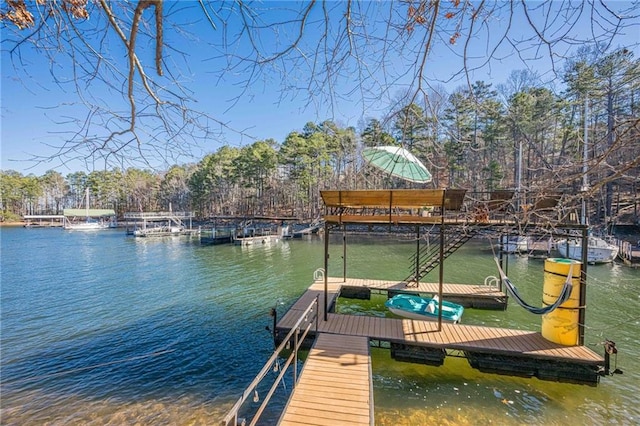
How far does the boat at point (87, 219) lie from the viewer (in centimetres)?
5214

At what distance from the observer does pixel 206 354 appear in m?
7.64

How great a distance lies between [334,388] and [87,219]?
68.0 metres

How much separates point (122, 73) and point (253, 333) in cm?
818

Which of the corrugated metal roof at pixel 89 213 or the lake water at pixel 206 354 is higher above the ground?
the corrugated metal roof at pixel 89 213

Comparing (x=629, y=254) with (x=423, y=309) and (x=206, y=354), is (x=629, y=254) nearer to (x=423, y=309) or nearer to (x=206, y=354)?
(x=423, y=309)

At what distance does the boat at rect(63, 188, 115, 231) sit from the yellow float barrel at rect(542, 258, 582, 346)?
60.7 meters

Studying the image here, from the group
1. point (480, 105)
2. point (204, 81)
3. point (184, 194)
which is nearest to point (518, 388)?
point (480, 105)

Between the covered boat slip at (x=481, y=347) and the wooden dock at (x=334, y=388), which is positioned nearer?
the wooden dock at (x=334, y=388)

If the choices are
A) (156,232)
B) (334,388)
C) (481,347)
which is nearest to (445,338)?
(481,347)

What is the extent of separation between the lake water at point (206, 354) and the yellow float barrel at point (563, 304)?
0.95m

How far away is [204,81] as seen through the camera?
87.3 inches

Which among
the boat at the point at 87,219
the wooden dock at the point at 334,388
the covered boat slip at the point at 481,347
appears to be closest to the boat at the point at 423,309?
the covered boat slip at the point at 481,347

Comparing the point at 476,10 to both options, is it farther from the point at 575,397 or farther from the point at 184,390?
the point at 184,390

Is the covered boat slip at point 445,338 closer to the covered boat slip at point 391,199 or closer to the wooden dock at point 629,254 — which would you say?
the covered boat slip at point 391,199
